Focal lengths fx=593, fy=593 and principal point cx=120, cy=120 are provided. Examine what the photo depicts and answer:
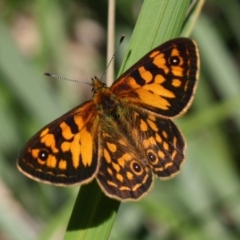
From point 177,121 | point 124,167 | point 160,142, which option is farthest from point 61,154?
point 177,121

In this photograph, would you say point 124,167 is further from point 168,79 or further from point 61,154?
point 168,79

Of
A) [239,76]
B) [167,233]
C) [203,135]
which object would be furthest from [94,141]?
[239,76]

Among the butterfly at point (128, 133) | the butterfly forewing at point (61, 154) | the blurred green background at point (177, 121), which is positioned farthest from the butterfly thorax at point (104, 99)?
the blurred green background at point (177, 121)

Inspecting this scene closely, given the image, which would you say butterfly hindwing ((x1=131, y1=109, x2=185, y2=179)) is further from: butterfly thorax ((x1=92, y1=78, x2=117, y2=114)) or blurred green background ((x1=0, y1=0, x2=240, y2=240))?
blurred green background ((x1=0, y1=0, x2=240, y2=240))

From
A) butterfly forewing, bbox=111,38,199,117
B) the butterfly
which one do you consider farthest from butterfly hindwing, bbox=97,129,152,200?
butterfly forewing, bbox=111,38,199,117

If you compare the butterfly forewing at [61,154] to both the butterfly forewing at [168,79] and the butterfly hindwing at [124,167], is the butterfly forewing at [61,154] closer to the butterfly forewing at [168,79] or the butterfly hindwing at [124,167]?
the butterfly hindwing at [124,167]

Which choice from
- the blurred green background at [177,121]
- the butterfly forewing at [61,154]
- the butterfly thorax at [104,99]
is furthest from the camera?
the blurred green background at [177,121]

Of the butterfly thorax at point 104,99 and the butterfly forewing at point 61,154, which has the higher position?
the butterfly thorax at point 104,99

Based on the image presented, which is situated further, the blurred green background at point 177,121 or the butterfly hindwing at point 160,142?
the blurred green background at point 177,121

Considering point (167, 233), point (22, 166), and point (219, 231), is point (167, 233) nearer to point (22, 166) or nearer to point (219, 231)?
point (219, 231)
